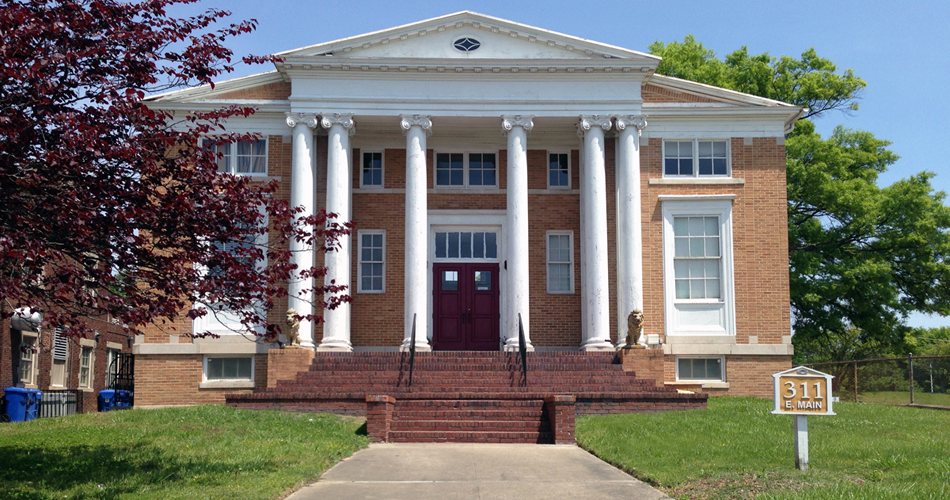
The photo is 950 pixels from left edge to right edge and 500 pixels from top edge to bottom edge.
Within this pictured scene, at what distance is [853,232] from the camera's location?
31.3m

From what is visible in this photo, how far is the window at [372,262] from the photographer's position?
23.4 meters

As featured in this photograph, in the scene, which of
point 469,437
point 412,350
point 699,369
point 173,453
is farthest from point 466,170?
point 173,453

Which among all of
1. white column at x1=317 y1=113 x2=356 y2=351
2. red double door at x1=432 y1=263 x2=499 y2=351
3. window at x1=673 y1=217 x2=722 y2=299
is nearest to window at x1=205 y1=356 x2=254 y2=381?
white column at x1=317 y1=113 x2=356 y2=351

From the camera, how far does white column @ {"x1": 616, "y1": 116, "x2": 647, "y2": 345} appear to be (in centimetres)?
2148

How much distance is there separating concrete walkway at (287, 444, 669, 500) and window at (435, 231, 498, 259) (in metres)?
10.4

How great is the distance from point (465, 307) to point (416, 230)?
336 centimetres

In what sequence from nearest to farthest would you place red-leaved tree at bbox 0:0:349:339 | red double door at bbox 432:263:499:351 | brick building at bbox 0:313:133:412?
red-leaved tree at bbox 0:0:349:339 < red double door at bbox 432:263:499:351 < brick building at bbox 0:313:133:412

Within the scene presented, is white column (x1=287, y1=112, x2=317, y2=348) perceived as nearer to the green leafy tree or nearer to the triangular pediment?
the triangular pediment

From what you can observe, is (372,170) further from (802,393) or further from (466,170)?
(802,393)

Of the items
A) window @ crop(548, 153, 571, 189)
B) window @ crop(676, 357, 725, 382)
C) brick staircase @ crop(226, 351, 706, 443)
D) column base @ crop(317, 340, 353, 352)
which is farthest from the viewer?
window @ crop(548, 153, 571, 189)

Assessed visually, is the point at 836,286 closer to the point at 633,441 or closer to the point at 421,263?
the point at 421,263

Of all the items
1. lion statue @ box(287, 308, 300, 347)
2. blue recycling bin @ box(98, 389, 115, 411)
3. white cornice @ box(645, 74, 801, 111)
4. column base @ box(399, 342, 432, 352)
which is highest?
white cornice @ box(645, 74, 801, 111)

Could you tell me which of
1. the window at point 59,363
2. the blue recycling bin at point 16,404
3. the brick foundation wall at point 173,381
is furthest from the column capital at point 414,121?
the window at point 59,363

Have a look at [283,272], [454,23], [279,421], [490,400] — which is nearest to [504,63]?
[454,23]
